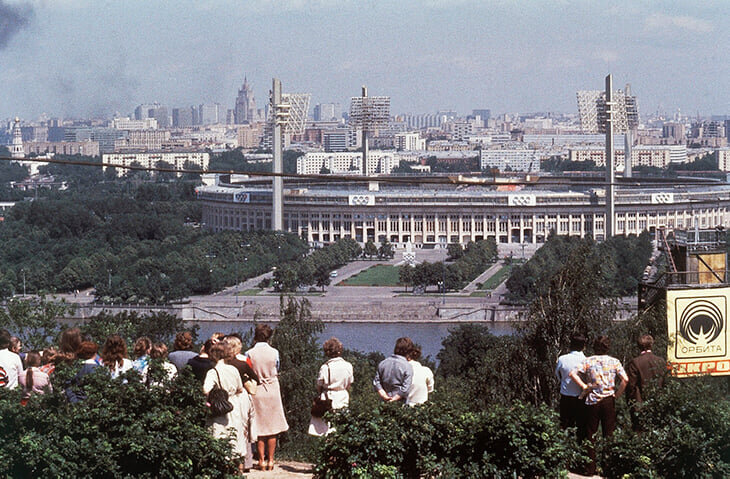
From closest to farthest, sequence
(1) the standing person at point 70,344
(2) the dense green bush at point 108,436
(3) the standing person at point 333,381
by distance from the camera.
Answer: (2) the dense green bush at point 108,436 < (1) the standing person at point 70,344 < (3) the standing person at point 333,381

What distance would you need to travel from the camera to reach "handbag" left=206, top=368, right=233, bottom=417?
353cm

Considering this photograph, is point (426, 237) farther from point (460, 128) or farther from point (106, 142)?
point (460, 128)

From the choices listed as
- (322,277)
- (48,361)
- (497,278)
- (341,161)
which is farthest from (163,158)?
(48,361)

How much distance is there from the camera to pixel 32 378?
358cm

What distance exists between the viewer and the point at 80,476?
124 inches

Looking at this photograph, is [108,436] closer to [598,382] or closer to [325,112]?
[598,382]

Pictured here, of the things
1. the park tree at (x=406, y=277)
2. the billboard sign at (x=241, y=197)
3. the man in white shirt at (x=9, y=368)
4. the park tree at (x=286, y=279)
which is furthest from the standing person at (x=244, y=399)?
the billboard sign at (x=241, y=197)

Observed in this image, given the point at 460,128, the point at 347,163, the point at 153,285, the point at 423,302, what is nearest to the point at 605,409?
the point at 423,302

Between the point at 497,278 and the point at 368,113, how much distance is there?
12944 mm

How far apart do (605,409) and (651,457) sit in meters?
0.24

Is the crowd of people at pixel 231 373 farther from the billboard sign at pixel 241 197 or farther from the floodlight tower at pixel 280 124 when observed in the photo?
the billboard sign at pixel 241 197

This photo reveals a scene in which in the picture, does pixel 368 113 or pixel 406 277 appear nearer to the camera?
pixel 406 277

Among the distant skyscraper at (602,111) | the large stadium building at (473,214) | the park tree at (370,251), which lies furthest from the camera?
the large stadium building at (473,214)

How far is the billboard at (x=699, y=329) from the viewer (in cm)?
449
